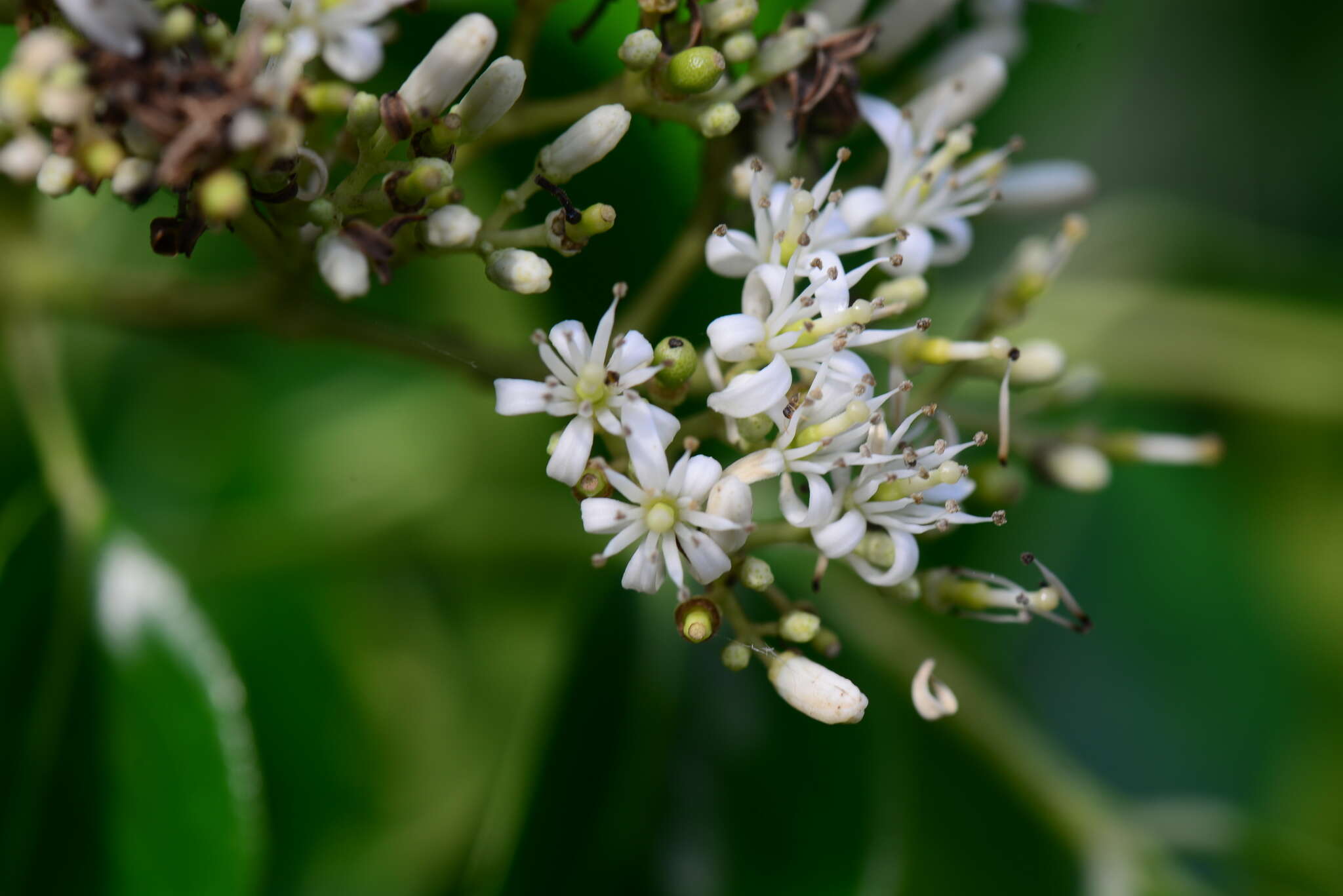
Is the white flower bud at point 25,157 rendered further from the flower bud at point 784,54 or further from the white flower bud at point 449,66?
the flower bud at point 784,54

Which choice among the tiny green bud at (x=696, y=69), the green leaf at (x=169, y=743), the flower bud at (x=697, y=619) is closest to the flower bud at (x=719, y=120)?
the tiny green bud at (x=696, y=69)

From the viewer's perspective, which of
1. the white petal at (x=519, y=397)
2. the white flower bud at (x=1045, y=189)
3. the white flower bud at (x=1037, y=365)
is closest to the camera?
the white petal at (x=519, y=397)

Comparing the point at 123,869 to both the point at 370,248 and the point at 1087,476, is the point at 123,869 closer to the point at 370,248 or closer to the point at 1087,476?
the point at 370,248

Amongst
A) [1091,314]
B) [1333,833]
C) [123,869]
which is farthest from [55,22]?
[1333,833]

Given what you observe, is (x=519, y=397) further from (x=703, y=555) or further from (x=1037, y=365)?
(x=1037, y=365)

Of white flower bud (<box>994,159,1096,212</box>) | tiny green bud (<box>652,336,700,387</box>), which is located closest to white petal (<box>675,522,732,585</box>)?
tiny green bud (<box>652,336,700,387</box>)

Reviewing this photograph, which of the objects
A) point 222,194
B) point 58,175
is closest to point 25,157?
point 58,175
